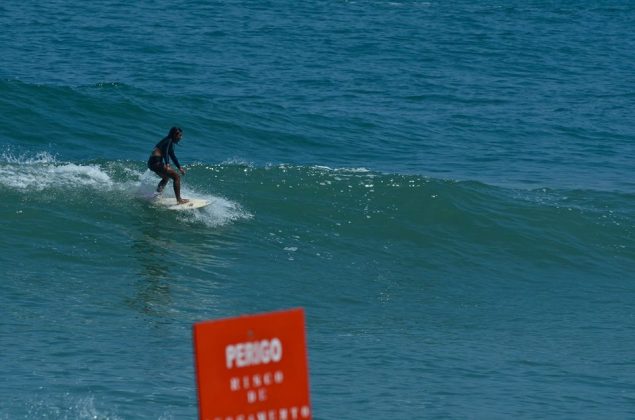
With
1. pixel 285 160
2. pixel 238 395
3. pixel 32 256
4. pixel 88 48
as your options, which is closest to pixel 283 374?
pixel 238 395

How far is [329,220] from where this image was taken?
18891 mm

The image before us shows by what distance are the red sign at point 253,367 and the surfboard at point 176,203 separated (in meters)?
13.2

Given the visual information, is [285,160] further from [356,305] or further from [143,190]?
[356,305]

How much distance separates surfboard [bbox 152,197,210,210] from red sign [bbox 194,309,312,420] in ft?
43.4

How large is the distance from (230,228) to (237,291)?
2.83 m

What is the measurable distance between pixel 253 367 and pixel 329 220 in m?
14.1

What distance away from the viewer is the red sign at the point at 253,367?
4.63 metres

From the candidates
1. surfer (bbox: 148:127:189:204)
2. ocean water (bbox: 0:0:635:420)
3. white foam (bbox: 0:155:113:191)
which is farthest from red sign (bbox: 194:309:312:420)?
white foam (bbox: 0:155:113:191)

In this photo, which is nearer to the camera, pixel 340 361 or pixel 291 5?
pixel 340 361

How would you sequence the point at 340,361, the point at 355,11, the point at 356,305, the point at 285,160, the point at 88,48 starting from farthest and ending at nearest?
the point at 355,11, the point at 88,48, the point at 285,160, the point at 356,305, the point at 340,361

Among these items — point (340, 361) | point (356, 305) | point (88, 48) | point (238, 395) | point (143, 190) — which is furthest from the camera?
point (88, 48)

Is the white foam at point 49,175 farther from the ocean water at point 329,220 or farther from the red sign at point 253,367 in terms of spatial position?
the red sign at point 253,367

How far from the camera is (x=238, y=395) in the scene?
15.7 ft

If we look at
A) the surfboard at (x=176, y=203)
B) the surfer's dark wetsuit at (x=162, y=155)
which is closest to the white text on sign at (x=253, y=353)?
the surfer's dark wetsuit at (x=162, y=155)
